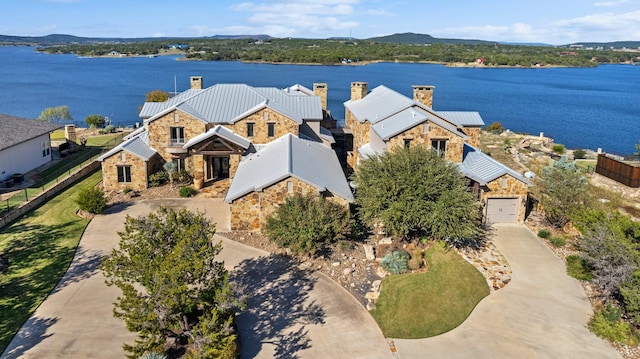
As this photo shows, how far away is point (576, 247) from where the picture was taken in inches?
1028

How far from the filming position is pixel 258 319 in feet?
65.2

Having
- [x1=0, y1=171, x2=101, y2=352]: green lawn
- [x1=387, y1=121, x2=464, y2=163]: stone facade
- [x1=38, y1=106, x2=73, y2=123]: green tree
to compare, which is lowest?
[x1=0, y1=171, x2=101, y2=352]: green lawn

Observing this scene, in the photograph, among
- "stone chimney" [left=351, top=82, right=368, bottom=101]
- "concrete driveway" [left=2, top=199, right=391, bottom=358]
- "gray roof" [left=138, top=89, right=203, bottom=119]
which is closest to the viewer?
"concrete driveway" [left=2, top=199, right=391, bottom=358]

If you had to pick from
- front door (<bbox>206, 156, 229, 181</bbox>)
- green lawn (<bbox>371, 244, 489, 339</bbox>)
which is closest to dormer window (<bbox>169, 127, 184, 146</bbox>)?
front door (<bbox>206, 156, 229, 181</bbox>)

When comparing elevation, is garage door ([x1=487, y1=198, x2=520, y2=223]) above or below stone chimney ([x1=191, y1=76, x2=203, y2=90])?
below

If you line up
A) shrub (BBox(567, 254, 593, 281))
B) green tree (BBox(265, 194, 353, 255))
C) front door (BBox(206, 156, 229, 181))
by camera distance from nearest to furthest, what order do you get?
shrub (BBox(567, 254, 593, 281)) < green tree (BBox(265, 194, 353, 255)) < front door (BBox(206, 156, 229, 181))

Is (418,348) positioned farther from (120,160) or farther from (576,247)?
(120,160)

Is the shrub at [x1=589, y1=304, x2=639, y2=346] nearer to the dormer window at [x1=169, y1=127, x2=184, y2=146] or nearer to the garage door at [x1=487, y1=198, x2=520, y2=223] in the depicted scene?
the garage door at [x1=487, y1=198, x2=520, y2=223]

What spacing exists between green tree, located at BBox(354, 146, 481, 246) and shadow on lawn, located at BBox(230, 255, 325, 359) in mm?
5255

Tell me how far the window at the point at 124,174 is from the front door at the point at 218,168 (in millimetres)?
5499

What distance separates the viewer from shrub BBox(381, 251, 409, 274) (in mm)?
23719

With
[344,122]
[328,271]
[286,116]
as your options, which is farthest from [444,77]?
[328,271]

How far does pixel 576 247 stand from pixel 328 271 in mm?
13313

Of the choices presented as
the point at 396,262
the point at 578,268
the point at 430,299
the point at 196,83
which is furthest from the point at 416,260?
the point at 196,83
